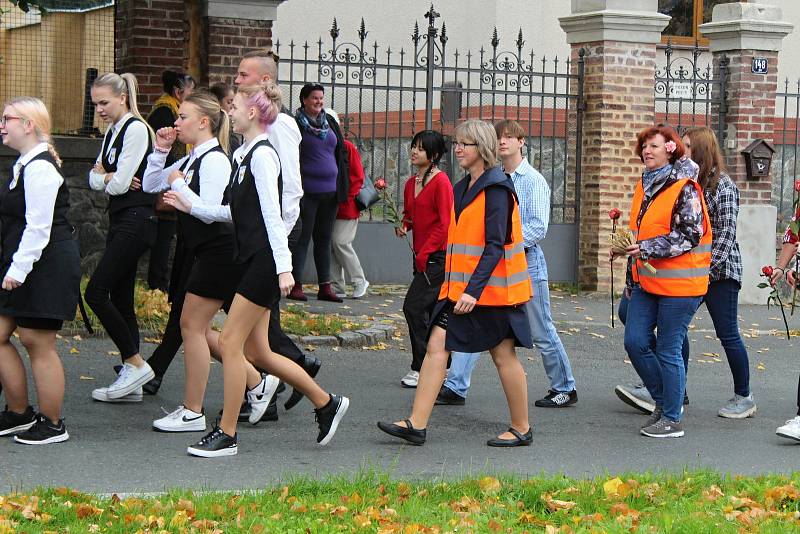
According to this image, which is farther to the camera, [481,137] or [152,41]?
[152,41]

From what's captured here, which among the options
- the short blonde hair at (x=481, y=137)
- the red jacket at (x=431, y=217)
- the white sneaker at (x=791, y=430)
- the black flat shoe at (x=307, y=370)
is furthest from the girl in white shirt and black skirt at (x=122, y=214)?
the white sneaker at (x=791, y=430)

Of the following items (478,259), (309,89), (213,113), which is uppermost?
(309,89)

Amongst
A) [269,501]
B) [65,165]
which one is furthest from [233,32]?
[269,501]

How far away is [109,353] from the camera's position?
9680 millimetres

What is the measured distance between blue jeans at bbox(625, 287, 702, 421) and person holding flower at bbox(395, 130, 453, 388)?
4.19ft

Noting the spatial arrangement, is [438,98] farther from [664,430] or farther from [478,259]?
[478,259]

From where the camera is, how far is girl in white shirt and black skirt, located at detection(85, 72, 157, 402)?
792 cm

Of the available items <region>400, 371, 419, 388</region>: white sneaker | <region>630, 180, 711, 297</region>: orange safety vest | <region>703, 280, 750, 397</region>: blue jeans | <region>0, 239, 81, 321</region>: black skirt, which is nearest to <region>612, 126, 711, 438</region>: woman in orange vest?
<region>630, 180, 711, 297</region>: orange safety vest

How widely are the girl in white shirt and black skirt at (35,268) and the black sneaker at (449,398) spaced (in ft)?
8.39

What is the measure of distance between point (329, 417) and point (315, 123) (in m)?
5.74

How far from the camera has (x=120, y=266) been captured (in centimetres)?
799

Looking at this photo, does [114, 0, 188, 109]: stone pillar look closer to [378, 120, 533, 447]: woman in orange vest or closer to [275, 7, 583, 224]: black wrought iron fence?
[275, 7, 583, 224]: black wrought iron fence

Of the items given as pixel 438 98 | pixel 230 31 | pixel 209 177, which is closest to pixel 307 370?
pixel 209 177

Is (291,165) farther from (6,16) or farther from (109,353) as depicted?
(6,16)
